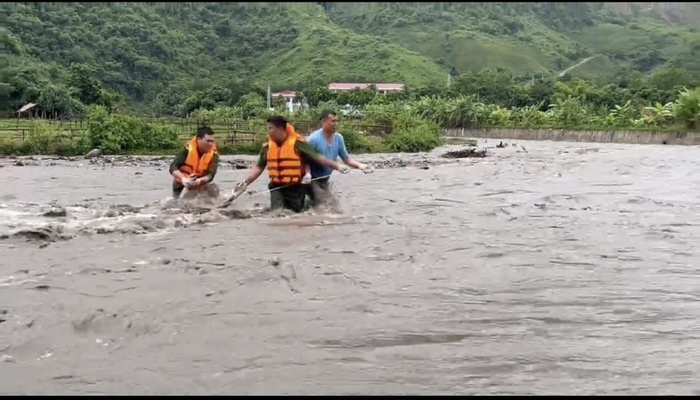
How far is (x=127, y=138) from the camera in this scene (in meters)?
34.6

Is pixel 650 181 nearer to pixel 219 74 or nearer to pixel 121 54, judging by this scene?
pixel 121 54

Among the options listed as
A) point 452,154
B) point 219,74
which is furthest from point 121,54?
point 452,154

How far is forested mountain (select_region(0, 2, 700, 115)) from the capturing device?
250 feet

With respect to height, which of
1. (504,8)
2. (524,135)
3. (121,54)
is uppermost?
(504,8)

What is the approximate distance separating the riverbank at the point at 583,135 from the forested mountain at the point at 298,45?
29.1 m

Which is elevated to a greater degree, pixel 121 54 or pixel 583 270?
pixel 121 54

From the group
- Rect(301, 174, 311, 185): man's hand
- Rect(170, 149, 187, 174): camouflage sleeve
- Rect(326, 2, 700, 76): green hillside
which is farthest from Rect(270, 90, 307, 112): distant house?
Rect(301, 174, 311, 185): man's hand

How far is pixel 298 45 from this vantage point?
11512cm

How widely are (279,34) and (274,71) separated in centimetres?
1314

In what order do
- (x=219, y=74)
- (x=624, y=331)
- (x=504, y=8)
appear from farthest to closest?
(x=504, y=8), (x=219, y=74), (x=624, y=331)

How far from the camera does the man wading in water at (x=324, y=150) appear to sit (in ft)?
32.9

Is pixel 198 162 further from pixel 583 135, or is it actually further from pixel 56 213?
pixel 583 135

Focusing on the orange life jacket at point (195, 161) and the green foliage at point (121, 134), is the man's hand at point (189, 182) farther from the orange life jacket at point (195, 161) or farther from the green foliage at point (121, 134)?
the green foliage at point (121, 134)

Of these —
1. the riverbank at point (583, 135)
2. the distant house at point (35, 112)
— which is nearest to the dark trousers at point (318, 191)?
the riverbank at point (583, 135)
